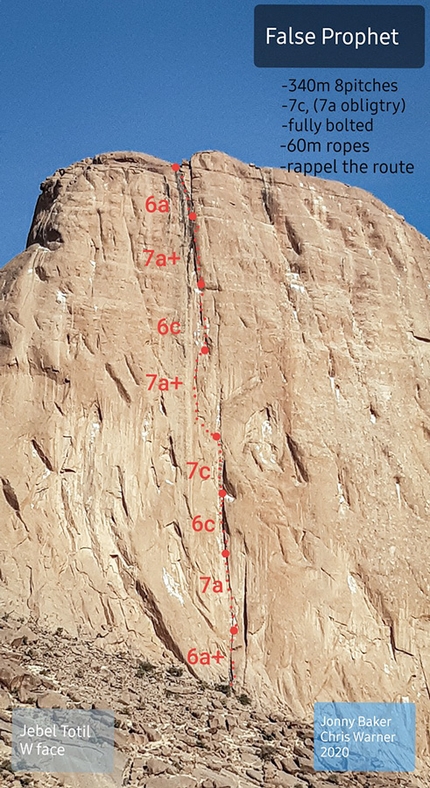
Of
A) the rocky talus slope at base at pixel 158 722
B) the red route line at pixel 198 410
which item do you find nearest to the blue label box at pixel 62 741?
the rocky talus slope at base at pixel 158 722

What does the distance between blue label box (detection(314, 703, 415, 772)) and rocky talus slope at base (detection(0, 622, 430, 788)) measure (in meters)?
0.44

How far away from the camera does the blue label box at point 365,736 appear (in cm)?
2408

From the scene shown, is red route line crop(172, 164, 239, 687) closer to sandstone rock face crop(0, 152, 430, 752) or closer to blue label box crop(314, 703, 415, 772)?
sandstone rock face crop(0, 152, 430, 752)

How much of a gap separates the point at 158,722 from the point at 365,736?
6862mm

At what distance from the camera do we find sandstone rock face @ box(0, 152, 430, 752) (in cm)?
2609

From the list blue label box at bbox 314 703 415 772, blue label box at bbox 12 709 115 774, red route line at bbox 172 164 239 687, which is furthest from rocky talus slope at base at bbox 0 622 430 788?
red route line at bbox 172 164 239 687

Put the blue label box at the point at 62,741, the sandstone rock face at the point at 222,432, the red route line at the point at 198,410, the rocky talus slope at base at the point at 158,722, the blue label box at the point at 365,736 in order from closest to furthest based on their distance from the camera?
the blue label box at the point at 62,741 → the rocky talus slope at base at the point at 158,722 → the blue label box at the point at 365,736 → the sandstone rock face at the point at 222,432 → the red route line at the point at 198,410

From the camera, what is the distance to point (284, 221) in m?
32.2

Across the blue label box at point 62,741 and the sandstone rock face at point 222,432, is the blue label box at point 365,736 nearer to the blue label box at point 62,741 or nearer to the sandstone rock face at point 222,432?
the sandstone rock face at point 222,432

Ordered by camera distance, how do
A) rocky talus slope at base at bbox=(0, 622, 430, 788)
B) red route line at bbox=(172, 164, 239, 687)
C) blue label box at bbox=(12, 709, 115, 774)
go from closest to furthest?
blue label box at bbox=(12, 709, 115, 774)
rocky talus slope at base at bbox=(0, 622, 430, 788)
red route line at bbox=(172, 164, 239, 687)

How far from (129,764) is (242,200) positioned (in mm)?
18808

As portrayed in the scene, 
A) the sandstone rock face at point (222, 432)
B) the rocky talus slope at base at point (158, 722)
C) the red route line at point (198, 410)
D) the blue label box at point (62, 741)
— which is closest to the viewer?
the blue label box at point (62, 741)

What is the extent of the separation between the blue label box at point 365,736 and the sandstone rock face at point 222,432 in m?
0.42

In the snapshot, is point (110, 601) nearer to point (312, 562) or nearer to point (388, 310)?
point (312, 562)
